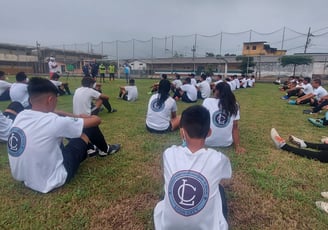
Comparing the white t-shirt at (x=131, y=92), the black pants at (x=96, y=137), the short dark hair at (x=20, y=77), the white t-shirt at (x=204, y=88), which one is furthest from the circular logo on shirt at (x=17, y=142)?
the white t-shirt at (x=204, y=88)

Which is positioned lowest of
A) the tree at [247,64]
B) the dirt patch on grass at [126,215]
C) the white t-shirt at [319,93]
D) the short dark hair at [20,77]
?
the dirt patch on grass at [126,215]

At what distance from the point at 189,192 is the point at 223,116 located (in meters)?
2.10

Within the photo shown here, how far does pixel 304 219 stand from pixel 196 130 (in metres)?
1.50

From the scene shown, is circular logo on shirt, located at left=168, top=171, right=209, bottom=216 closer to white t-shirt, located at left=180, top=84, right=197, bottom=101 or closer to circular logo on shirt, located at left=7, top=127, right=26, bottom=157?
circular logo on shirt, located at left=7, top=127, right=26, bottom=157

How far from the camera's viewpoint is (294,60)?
23844 mm

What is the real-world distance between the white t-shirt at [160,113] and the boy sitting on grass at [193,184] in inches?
104

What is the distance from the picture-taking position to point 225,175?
1.70 metres

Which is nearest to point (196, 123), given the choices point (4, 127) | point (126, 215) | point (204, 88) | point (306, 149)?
point (126, 215)

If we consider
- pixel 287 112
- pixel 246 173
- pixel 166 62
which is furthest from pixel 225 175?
pixel 166 62

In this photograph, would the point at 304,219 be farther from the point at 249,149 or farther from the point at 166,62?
the point at 166,62

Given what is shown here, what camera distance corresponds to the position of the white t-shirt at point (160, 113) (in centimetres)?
429

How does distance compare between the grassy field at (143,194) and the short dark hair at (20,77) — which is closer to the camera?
the grassy field at (143,194)

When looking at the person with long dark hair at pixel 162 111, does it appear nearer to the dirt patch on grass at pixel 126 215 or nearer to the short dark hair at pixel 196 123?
the dirt patch on grass at pixel 126 215

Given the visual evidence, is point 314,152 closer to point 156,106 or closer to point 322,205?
point 322,205
